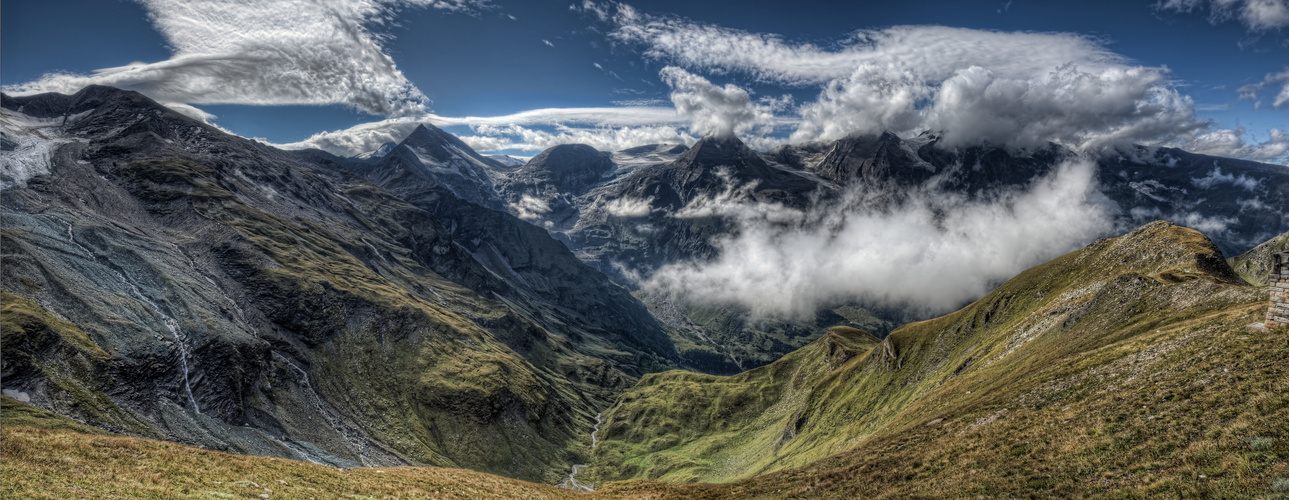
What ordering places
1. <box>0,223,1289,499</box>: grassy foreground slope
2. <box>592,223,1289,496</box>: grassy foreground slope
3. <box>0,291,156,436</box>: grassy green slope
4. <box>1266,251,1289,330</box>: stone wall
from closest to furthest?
1. <box>592,223,1289,496</box>: grassy foreground slope
2. <box>0,223,1289,499</box>: grassy foreground slope
3. <box>1266,251,1289,330</box>: stone wall
4. <box>0,291,156,436</box>: grassy green slope

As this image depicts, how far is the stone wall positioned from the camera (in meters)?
29.1

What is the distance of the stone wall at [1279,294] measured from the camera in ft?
95.6

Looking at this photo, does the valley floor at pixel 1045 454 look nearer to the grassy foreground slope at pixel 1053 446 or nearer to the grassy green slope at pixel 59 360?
the grassy foreground slope at pixel 1053 446

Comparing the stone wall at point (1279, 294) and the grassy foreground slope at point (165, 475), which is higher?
the stone wall at point (1279, 294)

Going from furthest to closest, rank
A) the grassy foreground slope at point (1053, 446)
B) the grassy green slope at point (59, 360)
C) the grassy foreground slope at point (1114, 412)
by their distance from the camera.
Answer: the grassy green slope at point (59, 360) → the grassy foreground slope at point (1053, 446) → the grassy foreground slope at point (1114, 412)

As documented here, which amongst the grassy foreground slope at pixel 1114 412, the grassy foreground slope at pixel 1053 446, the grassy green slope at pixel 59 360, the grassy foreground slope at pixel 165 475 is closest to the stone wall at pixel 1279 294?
the grassy foreground slope at pixel 1114 412

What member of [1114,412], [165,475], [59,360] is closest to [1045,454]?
[1114,412]

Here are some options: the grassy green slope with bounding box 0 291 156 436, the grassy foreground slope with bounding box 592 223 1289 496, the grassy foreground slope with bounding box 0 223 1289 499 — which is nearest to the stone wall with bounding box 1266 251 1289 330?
Answer: the grassy foreground slope with bounding box 592 223 1289 496

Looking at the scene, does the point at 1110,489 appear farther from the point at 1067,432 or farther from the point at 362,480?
the point at 362,480

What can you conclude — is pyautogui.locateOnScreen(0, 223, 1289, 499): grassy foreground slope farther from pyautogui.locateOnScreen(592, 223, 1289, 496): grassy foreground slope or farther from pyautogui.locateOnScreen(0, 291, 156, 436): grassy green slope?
pyautogui.locateOnScreen(0, 291, 156, 436): grassy green slope

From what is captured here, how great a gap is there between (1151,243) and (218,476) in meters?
140

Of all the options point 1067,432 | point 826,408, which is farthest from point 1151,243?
point 1067,432

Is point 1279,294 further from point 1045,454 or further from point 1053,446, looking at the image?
point 1045,454

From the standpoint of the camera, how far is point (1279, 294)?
29.7m
